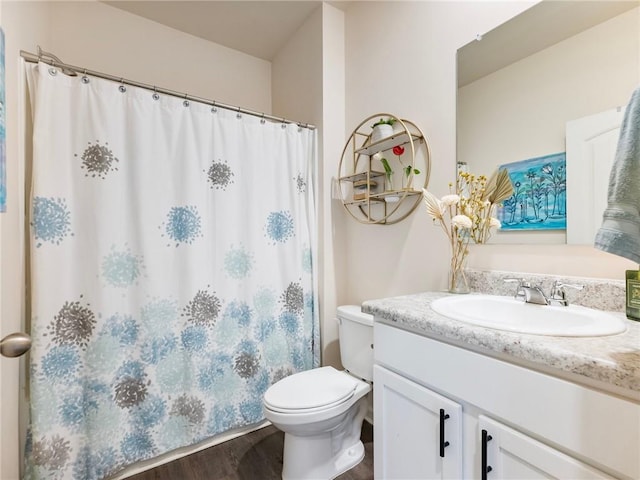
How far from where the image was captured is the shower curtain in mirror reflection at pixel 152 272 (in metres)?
1.24

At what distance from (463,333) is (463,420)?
249mm

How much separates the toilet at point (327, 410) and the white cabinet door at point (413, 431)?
0.27 metres

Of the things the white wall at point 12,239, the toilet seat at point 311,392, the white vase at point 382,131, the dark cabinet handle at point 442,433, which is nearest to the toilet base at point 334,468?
the toilet seat at point 311,392

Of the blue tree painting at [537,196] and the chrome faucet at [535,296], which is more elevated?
the blue tree painting at [537,196]

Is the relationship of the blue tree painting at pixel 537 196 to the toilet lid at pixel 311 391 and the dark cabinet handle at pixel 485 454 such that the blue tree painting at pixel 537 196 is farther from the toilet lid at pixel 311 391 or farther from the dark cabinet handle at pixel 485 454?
the toilet lid at pixel 311 391

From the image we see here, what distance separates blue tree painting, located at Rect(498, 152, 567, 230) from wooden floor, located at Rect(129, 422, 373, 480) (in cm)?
134

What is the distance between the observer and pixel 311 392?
1.35 metres

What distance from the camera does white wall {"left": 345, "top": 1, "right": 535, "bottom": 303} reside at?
1.36 metres

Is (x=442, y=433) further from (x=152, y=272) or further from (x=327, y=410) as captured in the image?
(x=152, y=272)

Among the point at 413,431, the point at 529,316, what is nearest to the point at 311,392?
the point at 413,431

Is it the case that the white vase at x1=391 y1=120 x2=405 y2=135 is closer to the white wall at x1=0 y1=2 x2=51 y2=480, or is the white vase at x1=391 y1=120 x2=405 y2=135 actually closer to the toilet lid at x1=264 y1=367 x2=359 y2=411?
the toilet lid at x1=264 y1=367 x2=359 y2=411

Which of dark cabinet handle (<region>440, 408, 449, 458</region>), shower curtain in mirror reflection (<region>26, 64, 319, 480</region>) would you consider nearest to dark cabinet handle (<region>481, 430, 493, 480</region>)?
dark cabinet handle (<region>440, 408, 449, 458</region>)

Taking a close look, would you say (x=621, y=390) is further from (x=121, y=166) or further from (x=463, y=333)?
(x=121, y=166)

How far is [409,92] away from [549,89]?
641mm
